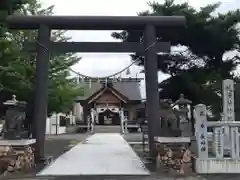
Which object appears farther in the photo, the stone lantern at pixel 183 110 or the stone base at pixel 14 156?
the stone lantern at pixel 183 110

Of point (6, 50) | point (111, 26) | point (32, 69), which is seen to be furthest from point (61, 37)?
point (111, 26)

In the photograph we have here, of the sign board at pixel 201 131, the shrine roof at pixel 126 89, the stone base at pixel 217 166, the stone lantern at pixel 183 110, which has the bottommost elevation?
the stone base at pixel 217 166

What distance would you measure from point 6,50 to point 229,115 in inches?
434

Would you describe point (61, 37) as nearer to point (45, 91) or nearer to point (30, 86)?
point (30, 86)

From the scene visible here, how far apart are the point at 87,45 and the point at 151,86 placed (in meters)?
2.45

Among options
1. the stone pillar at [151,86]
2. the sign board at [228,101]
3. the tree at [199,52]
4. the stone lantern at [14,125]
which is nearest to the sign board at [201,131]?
the stone pillar at [151,86]

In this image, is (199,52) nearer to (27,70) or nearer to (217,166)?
(27,70)

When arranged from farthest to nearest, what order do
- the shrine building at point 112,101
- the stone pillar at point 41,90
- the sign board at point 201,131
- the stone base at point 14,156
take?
the shrine building at point 112,101
the stone pillar at point 41,90
the sign board at point 201,131
the stone base at point 14,156

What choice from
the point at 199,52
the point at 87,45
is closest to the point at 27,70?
the point at 199,52

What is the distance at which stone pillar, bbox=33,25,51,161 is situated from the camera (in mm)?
11945

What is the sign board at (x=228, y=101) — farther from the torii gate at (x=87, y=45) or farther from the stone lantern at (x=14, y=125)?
the stone lantern at (x=14, y=125)

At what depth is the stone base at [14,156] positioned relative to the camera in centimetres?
1016

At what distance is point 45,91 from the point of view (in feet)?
39.7

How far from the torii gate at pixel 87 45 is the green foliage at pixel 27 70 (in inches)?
207
